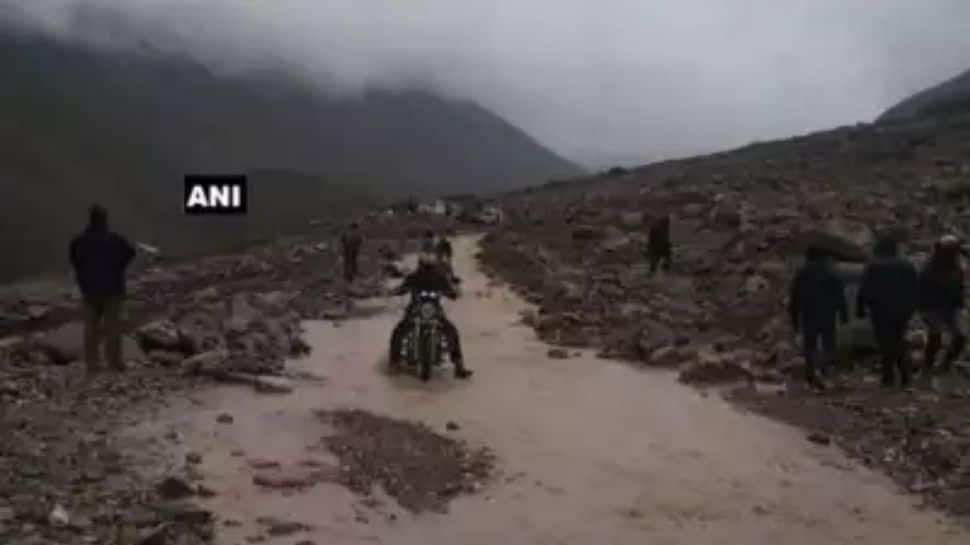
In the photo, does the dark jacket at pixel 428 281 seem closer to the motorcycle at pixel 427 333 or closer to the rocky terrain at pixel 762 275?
the motorcycle at pixel 427 333

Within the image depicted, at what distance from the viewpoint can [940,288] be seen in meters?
13.0

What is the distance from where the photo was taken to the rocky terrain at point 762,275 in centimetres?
1184

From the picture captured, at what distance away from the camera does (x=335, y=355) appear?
16.1 metres

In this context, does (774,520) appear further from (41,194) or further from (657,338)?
(41,194)

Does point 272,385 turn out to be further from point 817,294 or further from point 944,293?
point 944,293

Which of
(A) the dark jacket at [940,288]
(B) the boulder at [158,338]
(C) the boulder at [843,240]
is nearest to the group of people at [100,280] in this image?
(B) the boulder at [158,338]

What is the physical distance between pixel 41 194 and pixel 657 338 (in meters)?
137

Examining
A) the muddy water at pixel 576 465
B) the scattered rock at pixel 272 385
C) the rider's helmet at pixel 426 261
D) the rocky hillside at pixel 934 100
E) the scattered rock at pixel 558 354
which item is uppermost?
the rocky hillside at pixel 934 100

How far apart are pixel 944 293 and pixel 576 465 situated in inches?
198

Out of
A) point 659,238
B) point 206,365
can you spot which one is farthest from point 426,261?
point 659,238

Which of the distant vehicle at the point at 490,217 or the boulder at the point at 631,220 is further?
the distant vehicle at the point at 490,217

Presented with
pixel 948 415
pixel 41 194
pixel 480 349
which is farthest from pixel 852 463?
→ pixel 41 194

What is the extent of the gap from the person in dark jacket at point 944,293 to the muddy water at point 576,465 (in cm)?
241

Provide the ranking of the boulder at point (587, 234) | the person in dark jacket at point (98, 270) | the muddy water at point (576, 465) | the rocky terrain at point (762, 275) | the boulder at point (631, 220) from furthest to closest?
the boulder at point (631, 220) → the boulder at point (587, 234) → the person in dark jacket at point (98, 270) → the rocky terrain at point (762, 275) → the muddy water at point (576, 465)
